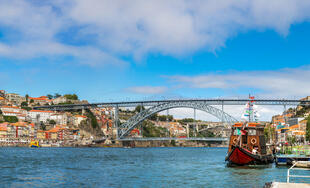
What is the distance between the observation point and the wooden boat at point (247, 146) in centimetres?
2552

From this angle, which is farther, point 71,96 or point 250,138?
point 71,96

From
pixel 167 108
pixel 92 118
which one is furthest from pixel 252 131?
pixel 92 118

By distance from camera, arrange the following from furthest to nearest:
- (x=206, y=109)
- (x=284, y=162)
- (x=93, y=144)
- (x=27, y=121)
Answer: (x=27, y=121), (x=93, y=144), (x=206, y=109), (x=284, y=162)

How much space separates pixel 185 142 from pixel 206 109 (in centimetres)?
4700

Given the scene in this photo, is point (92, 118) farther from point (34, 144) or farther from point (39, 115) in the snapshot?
point (34, 144)

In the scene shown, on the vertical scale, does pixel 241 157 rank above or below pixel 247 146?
below

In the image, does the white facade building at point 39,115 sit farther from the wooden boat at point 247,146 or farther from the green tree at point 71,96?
the wooden boat at point 247,146

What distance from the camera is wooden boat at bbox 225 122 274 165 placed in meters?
25.5

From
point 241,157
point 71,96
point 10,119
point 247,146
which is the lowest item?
point 241,157

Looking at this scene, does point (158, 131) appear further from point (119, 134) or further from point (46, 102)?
point (46, 102)

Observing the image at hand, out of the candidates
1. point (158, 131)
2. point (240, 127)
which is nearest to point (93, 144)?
point (158, 131)

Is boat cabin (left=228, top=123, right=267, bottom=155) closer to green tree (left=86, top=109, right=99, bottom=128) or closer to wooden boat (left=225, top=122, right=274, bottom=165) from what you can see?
wooden boat (left=225, top=122, right=274, bottom=165)

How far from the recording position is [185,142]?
122188mm

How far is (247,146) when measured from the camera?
27.1 meters
